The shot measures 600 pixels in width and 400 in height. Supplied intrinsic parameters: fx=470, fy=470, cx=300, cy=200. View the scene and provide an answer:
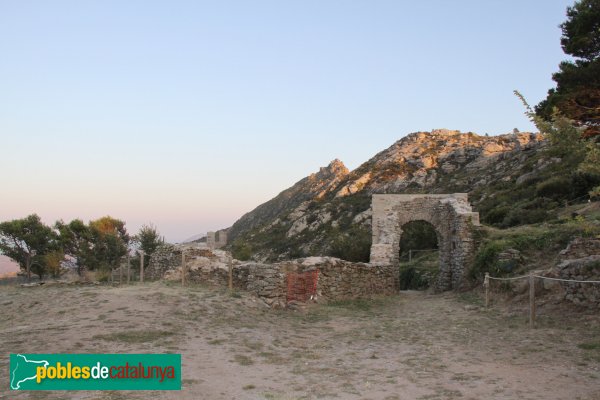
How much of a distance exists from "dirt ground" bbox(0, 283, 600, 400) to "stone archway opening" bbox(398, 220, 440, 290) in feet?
28.6

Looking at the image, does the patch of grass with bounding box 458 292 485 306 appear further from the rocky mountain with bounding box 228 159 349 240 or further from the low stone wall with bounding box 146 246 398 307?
the rocky mountain with bounding box 228 159 349 240

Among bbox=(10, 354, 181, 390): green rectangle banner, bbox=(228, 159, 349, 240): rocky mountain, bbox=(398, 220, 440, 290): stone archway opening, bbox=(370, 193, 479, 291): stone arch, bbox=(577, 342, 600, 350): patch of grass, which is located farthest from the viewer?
bbox=(228, 159, 349, 240): rocky mountain

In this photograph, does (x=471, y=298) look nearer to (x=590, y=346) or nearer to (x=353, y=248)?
→ (x=590, y=346)

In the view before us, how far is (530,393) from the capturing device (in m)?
5.86

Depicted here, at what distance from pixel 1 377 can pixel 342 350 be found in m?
5.39

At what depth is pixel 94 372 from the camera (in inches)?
256

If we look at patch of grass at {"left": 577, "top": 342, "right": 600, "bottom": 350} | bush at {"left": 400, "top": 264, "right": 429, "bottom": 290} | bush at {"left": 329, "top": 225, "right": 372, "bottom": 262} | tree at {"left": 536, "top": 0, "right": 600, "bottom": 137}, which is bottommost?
bush at {"left": 400, "top": 264, "right": 429, "bottom": 290}

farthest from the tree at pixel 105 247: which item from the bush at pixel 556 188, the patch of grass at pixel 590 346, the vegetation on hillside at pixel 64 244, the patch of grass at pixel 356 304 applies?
the patch of grass at pixel 590 346

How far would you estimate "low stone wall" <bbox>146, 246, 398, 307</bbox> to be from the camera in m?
13.5

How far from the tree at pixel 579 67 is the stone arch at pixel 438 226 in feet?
16.2

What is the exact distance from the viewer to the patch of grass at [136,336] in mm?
8234

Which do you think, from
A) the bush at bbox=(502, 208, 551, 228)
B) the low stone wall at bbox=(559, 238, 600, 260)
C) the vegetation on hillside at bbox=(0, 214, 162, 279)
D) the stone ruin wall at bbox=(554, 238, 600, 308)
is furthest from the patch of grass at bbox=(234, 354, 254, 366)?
the vegetation on hillside at bbox=(0, 214, 162, 279)

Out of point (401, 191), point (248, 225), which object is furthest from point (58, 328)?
point (248, 225)

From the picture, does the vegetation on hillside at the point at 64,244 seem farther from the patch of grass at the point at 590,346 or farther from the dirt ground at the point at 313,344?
the patch of grass at the point at 590,346
